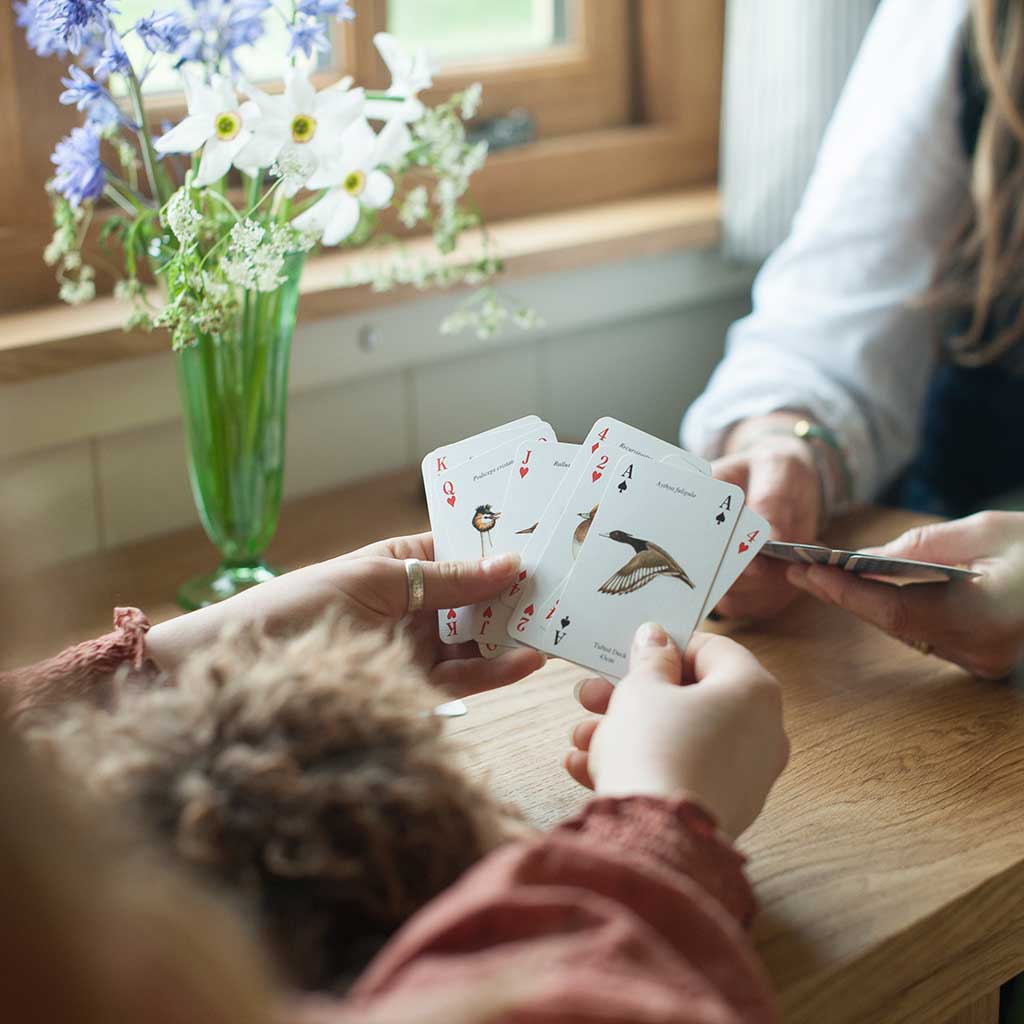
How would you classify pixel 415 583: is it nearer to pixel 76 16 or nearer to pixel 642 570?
pixel 642 570

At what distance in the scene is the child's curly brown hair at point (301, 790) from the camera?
0.60 m

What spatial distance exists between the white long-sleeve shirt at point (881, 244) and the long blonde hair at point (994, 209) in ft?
0.10

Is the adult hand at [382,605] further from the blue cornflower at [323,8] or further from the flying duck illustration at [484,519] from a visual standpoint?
the blue cornflower at [323,8]

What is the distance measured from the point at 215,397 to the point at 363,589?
13.0 inches

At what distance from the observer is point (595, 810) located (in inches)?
28.1

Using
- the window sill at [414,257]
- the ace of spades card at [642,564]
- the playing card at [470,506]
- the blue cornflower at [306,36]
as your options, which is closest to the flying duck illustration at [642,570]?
the ace of spades card at [642,564]

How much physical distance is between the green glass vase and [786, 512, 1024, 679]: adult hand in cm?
50

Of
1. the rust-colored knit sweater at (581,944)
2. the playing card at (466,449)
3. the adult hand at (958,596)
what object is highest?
the playing card at (466,449)

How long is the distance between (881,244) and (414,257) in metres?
0.60

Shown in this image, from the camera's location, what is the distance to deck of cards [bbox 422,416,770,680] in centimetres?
95

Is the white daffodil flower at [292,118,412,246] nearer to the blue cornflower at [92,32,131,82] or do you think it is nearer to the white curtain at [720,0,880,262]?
the blue cornflower at [92,32,131,82]

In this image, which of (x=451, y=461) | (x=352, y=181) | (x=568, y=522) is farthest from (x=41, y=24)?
(x=568, y=522)

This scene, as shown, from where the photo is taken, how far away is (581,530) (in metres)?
0.98

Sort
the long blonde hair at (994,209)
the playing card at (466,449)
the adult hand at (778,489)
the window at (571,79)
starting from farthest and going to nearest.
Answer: the window at (571,79) < the long blonde hair at (994,209) < the adult hand at (778,489) < the playing card at (466,449)
